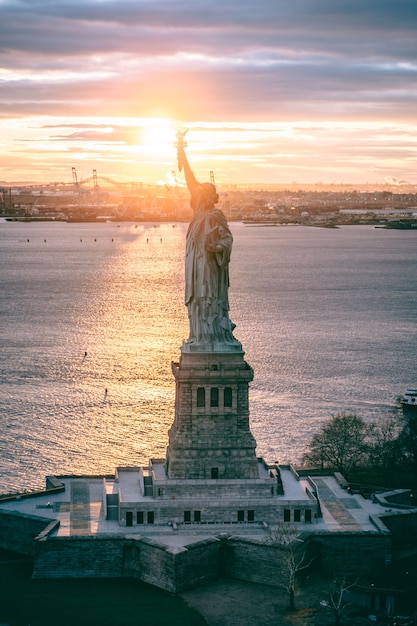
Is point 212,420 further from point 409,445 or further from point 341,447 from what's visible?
point 409,445

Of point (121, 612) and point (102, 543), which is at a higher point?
point (102, 543)

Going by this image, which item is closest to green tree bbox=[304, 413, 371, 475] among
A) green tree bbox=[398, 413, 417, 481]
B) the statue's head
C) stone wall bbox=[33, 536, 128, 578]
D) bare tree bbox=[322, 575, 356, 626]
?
green tree bbox=[398, 413, 417, 481]

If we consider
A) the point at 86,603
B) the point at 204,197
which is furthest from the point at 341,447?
the point at 86,603

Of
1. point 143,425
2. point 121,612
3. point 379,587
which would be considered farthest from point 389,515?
point 143,425

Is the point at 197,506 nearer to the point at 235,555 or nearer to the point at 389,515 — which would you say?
the point at 235,555

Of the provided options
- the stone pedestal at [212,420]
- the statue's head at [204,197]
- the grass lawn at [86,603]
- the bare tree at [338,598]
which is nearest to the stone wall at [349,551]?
the bare tree at [338,598]
